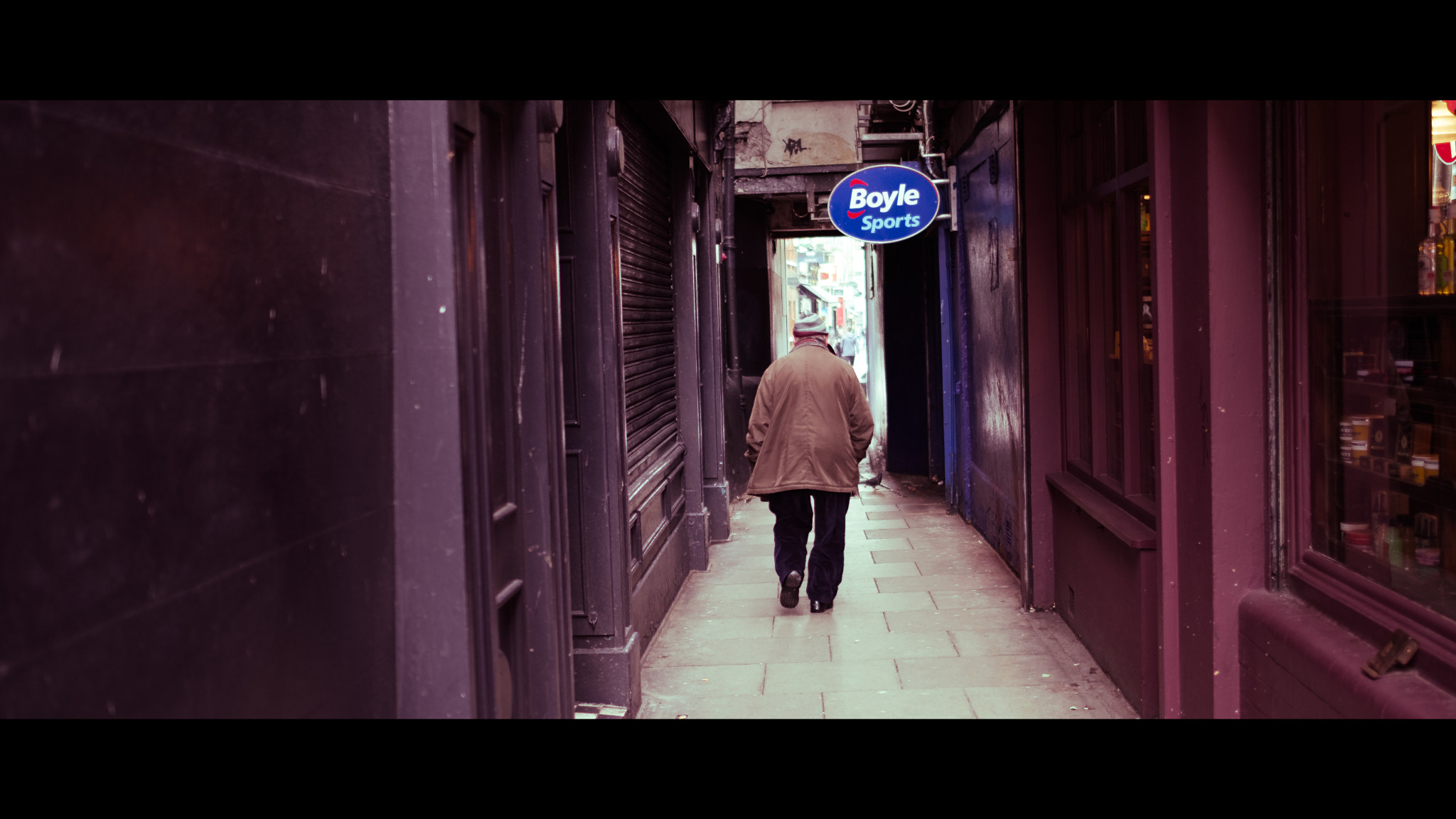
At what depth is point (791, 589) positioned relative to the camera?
7.60 meters

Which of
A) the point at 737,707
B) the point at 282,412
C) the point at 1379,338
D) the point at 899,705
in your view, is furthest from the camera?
the point at 737,707

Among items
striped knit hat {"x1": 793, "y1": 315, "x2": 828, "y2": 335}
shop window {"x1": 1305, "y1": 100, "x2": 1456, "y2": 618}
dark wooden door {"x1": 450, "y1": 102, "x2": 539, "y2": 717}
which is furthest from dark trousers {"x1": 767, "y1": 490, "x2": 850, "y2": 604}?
dark wooden door {"x1": 450, "y1": 102, "x2": 539, "y2": 717}

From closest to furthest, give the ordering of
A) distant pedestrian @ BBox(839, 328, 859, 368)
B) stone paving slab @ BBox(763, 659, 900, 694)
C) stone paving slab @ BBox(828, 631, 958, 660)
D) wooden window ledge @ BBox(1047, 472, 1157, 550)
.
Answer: wooden window ledge @ BBox(1047, 472, 1157, 550)
stone paving slab @ BBox(763, 659, 900, 694)
stone paving slab @ BBox(828, 631, 958, 660)
distant pedestrian @ BBox(839, 328, 859, 368)

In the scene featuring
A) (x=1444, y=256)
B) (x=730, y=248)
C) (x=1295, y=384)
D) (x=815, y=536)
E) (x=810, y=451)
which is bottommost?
(x=815, y=536)

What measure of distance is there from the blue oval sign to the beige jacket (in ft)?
6.42

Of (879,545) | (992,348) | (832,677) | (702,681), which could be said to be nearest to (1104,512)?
(832,677)

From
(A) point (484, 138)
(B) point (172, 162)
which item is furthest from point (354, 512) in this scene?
(A) point (484, 138)

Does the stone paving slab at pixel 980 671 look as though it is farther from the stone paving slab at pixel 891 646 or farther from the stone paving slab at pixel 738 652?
the stone paving slab at pixel 738 652

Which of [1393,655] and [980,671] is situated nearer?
[1393,655]

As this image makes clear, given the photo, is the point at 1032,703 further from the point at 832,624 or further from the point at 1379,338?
the point at 1379,338

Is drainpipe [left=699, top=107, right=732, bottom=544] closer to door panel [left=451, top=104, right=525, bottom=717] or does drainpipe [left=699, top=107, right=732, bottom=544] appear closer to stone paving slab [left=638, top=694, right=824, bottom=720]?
stone paving slab [left=638, top=694, right=824, bottom=720]

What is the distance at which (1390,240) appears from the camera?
139 inches

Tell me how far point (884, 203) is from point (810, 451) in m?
2.72

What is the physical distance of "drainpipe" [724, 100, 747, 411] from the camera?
446 inches
